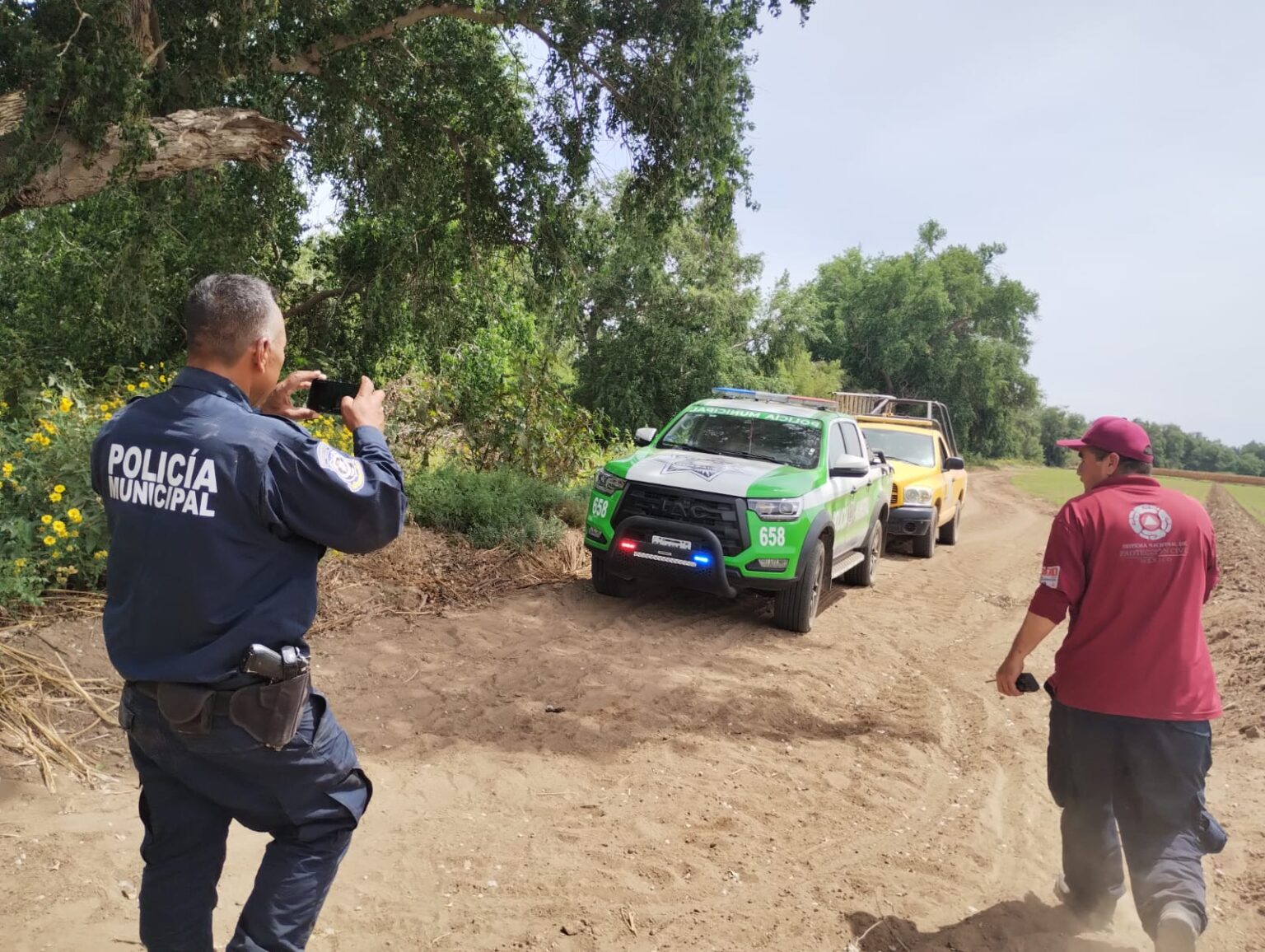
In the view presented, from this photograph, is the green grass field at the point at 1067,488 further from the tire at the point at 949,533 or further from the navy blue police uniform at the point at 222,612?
the navy blue police uniform at the point at 222,612

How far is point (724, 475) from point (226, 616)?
19.7ft

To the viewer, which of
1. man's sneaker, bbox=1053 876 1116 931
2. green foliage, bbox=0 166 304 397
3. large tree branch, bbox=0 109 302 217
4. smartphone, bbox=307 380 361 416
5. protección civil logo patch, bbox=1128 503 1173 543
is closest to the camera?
smartphone, bbox=307 380 361 416

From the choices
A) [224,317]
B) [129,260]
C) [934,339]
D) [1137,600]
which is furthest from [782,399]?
[934,339]

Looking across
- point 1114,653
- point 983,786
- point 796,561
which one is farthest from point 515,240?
point 1114,653

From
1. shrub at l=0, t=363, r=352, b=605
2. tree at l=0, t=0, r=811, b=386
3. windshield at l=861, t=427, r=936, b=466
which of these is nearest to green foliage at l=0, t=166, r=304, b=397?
tree at l=0, t=0, r=811, b=386

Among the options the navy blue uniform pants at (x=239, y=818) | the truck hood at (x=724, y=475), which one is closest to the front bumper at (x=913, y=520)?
the truck hood at (x=724, y=475)

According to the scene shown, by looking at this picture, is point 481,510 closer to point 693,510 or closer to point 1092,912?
point 693,510

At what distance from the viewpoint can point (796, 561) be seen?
25.5ft

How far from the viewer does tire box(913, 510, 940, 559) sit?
13258 mm

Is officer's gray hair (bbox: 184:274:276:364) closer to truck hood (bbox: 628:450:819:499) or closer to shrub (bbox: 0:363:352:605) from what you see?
shrub (bbox: 0:363:352:605)

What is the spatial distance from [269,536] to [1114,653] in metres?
2.94

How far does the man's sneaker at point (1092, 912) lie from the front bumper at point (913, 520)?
30.7ft

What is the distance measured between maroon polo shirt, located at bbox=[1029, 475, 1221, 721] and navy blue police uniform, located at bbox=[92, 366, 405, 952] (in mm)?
2557

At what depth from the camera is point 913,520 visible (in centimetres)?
1305
